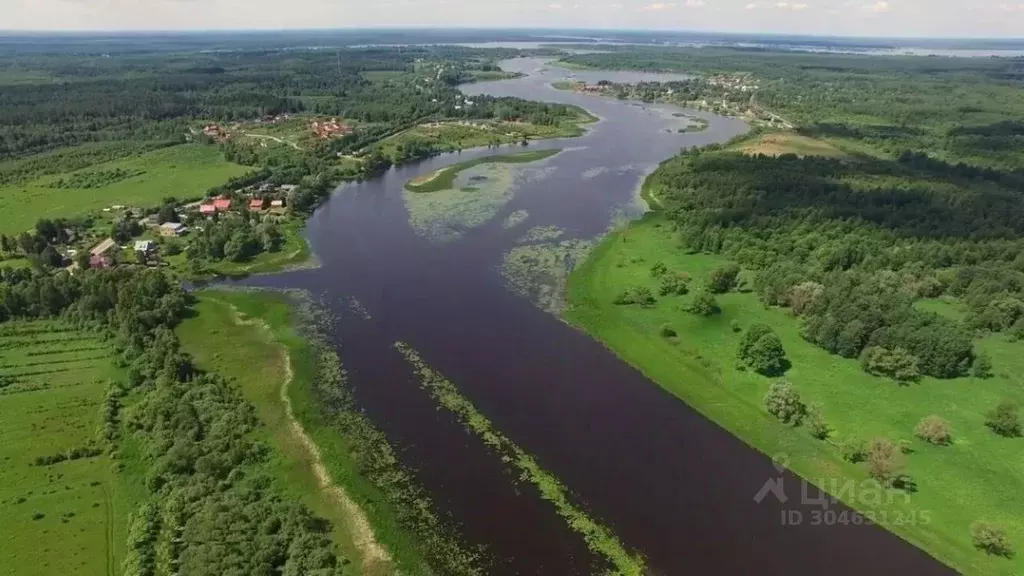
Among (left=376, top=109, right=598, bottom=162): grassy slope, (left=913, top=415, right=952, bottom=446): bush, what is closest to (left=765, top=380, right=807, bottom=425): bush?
(left=913, top=415, right=952, bottom=446): bush

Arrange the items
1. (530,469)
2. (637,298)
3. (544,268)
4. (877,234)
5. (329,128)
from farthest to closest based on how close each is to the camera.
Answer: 1. (329,128)
2. (877,234)
3. (544,268)
4. (637,298)
5. (530,469)

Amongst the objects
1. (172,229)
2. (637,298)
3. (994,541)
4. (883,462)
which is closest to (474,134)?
(172,229)

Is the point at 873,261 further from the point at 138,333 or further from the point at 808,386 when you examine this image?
the point at 138,333

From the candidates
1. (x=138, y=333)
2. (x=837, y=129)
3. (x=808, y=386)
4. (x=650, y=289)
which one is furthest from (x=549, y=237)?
(x=837, y=129)

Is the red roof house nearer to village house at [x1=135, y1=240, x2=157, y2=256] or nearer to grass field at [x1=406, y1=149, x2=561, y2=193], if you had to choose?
village house at [x1=135, y1=240, x2=157, y2=256]

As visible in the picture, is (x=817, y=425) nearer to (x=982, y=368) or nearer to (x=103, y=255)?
(x=982, y=368)

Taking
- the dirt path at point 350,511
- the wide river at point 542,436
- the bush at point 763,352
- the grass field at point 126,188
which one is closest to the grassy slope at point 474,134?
the grass field at point 126,188
